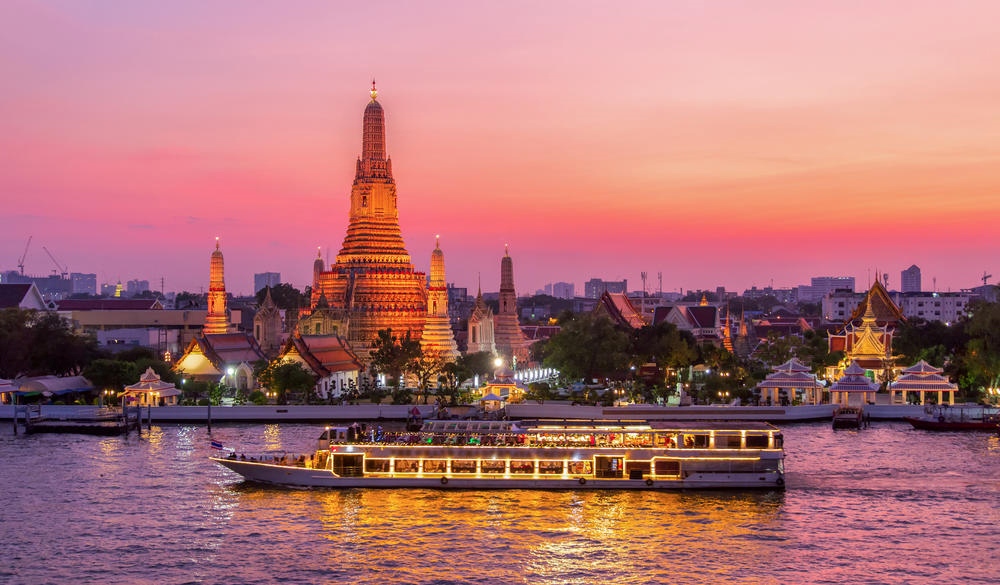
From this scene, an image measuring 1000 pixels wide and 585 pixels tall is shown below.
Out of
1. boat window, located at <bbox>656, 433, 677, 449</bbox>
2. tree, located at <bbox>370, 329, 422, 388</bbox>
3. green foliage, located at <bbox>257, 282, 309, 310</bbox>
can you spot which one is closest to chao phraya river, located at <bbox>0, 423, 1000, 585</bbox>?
boat window, located at <bbox>656, 433, 677, 449</bbox>

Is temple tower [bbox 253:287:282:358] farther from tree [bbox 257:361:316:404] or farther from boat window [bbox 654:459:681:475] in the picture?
boat window [bbox 654:459:681:475]

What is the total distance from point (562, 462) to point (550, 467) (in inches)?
24.9

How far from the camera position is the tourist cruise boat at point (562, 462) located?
55.1m

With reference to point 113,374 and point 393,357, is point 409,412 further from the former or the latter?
point 113,374

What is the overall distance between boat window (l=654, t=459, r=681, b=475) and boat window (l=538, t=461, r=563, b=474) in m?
4.46

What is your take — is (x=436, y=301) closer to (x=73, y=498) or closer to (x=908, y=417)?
(x=908, y=417)

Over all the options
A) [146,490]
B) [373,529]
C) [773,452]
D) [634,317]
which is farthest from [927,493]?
[634,317]

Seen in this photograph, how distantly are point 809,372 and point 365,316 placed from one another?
42.2m

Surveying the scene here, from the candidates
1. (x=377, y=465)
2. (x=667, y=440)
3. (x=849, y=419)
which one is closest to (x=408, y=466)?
(x=377, y=465)

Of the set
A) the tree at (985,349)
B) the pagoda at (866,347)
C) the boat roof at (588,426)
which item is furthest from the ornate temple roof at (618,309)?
the boat roof at (588,426)

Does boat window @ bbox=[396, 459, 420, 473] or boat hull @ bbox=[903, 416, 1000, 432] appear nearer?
boat window @ bbox=[396, 459, 420, 473]

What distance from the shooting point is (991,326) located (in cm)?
8425

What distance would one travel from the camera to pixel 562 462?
55.8m

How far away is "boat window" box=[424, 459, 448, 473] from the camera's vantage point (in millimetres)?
56156
